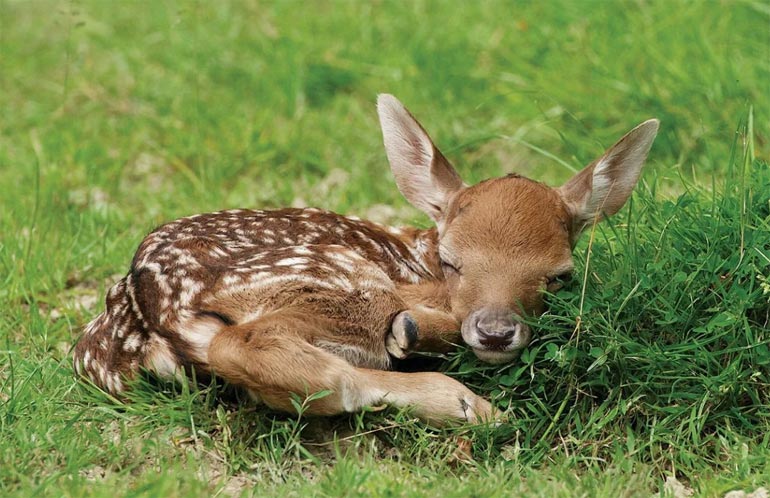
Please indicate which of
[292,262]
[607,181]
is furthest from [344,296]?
[607,181]

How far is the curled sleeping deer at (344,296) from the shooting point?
14.4 feet

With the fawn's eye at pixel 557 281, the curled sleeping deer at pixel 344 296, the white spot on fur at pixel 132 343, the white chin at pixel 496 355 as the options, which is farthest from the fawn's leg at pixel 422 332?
the white spot on fur at pixel 132 343

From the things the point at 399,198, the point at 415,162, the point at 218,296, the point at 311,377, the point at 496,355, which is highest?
the point at 415,162

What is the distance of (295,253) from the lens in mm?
4785

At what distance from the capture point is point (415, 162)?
18.0ft

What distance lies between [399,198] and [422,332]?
8.11 feet

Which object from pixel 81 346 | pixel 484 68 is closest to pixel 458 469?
pixel 81 346

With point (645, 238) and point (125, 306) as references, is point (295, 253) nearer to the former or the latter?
point (125, 306)

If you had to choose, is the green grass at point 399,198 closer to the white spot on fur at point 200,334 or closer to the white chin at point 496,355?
the white chin at point 496,355

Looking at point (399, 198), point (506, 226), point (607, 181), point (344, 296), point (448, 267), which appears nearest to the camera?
point (344, 296)

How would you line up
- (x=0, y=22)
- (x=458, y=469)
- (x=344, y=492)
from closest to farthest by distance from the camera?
1. (x=344, y=492)
2. (x=458, y=469)
3. (x=0, y=22)

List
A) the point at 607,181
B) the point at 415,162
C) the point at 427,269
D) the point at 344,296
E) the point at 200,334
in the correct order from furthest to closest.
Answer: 1. the point at 415,162
2. the point at 427,269
3. the point at 607,181
4. the point at 344,296
5. the point at 200,334

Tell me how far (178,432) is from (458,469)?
111cm

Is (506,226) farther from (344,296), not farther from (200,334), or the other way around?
(200,334)
